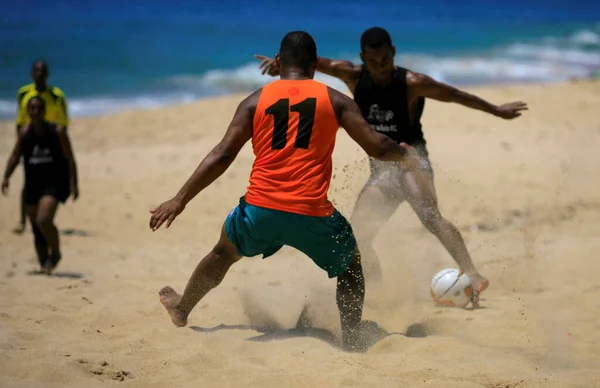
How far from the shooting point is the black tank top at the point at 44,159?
24.6ft

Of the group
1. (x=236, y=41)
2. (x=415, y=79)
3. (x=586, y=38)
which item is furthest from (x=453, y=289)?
(x=586, y=38)

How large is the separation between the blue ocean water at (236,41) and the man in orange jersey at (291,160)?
15.7m

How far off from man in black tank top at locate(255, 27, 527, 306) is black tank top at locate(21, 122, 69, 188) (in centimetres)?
264

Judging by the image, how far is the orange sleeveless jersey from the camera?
14.6ft

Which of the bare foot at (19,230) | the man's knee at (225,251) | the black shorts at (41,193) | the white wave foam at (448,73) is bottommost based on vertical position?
the bare foot at (19,230)

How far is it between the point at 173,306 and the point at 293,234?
114cm

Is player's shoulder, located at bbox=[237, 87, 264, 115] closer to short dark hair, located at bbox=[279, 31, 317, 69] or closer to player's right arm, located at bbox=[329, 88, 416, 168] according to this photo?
short dark hair, located at bbox=[279, 31, 317, 69]

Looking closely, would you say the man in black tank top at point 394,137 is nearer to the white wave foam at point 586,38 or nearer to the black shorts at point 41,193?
the black shorts at point 41,193

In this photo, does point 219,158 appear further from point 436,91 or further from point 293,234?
point 436,91

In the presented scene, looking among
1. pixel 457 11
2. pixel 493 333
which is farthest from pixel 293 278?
pixel 457 11

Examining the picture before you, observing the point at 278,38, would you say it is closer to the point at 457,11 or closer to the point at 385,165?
the point at 457,11

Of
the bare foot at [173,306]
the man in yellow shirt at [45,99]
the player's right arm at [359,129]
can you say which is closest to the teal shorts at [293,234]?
the player's right arm at [359,129]

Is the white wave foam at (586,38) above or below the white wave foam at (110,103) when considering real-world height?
above

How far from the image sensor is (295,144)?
14.6ft
